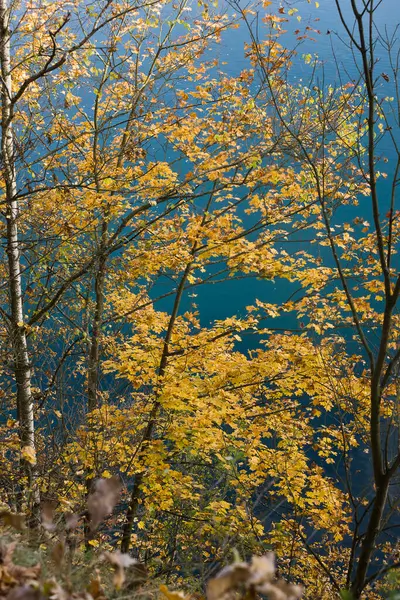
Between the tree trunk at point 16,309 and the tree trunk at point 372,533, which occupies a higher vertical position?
the tree trunk at point 16,309

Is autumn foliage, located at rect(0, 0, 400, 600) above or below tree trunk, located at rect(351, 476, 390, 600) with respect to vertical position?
above

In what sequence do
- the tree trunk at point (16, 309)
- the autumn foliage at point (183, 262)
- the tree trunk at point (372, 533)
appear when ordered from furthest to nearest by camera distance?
the autumn foliage at point (183, 262) → the tree trunk at point (16, 309) → the tree trunk at point (372, 533)

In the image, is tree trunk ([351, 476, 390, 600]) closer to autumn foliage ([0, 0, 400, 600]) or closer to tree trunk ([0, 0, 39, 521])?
autumn foliage ([0, 0, 400, 600])

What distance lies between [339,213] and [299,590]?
35.2 m

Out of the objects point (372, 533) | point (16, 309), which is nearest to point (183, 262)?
point (16, 309)


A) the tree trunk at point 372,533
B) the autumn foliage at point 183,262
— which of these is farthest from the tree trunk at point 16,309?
the tree trunk at point 372,533

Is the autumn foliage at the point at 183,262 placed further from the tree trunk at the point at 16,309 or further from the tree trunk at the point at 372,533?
the tree trunk at the point at 372,533

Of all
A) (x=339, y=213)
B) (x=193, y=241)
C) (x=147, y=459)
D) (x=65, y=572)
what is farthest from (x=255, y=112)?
(x=339, y=213)

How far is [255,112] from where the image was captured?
→ 766 centimetres

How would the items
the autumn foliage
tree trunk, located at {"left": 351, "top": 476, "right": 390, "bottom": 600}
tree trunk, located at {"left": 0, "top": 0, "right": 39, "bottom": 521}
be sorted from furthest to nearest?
the autumn foliage, tree trunk, located at {"left": 0, "top": 0, "right": 39, "bottom": 521}, tree trunk, located at {"left": 351, "top": 476, "right": 390, "bottom": 600}

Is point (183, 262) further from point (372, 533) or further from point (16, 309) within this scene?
point (372, 533)

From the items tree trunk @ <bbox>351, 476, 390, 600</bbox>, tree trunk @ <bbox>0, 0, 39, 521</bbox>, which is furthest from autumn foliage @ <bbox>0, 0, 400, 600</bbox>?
tree trunk @ <bbox>351, 476, 390, 600</bbox>

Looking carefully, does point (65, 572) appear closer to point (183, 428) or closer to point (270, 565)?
point (270, 565)

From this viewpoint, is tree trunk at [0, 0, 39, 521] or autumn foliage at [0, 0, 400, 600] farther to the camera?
autumn foliage at [0, 0, 400, 600]
